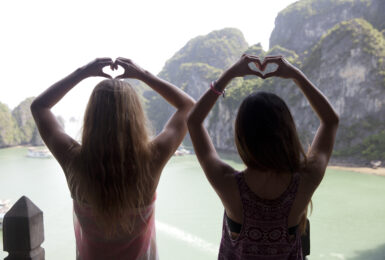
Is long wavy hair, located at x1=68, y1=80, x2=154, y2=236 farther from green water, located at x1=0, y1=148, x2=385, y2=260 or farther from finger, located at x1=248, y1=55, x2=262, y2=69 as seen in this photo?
green water, located at x1=0, y1=148, x2=385, y2=260

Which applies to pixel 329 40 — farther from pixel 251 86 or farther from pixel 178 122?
pixel 178 122

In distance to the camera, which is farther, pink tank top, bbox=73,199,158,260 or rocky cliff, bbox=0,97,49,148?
rocky cliff, bbox=0,97,49,148

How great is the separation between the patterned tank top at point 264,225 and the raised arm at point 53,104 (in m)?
0.52

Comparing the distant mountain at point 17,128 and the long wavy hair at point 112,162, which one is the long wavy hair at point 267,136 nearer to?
the long wavy hair at point 112,162

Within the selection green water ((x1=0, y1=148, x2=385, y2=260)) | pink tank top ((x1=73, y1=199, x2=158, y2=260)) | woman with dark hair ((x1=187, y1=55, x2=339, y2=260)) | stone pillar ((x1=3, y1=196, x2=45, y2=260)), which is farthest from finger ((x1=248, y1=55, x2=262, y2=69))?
green water ((x1=0, y1=148, x2=385, y2=260))

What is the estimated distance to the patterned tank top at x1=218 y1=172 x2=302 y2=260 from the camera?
2.65 ft

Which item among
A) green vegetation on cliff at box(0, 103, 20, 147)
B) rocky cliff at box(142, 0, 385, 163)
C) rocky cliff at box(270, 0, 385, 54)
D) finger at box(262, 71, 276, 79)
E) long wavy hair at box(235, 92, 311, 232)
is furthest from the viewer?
green vegetation on cliff at box(0, 103, 20, 147)

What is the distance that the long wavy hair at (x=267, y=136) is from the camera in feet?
2.64

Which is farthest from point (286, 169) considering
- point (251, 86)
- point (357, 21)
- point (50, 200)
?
point (251, 86)

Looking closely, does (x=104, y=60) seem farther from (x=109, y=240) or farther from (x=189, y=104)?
(x=109, y=240)

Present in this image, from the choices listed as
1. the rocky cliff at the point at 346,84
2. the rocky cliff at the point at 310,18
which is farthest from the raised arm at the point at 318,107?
the rocky cliff at the point at 310,18

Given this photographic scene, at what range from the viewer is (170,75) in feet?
211

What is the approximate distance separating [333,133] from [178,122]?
0.47 metres

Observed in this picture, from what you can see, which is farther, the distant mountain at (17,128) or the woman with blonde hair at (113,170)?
the distant mountain at (17,128)
